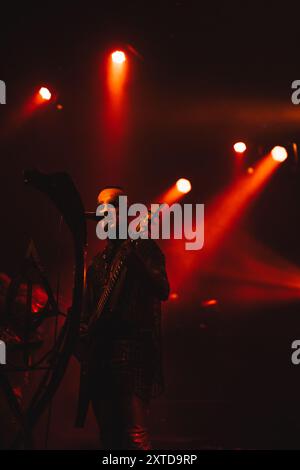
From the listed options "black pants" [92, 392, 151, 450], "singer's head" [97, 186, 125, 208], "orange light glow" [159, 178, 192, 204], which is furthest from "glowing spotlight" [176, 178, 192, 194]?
"black pants" [92, 392, 151, 450]

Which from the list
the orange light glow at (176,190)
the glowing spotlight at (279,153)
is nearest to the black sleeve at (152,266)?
the orange light glow at (176,190)

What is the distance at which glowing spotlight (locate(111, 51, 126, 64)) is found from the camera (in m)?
5.71

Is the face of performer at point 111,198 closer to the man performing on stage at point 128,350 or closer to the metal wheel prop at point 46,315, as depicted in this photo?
the man performing on stage at point 128,350

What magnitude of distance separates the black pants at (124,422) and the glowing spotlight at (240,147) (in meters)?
5.93

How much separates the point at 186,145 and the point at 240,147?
0.91m

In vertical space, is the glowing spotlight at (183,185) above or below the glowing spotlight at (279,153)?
below

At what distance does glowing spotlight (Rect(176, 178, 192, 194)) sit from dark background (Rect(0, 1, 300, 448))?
0.14 meters

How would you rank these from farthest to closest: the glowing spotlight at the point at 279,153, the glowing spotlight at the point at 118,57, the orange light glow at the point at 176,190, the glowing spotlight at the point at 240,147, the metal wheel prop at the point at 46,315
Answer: the orange light glow at the point at 176,190 → the glowing spotlight at the point at 240,147 → the glowing spotlight at the point at 279,153 → the glowing spotlight at the point at 118,57 → the metal wheel prop at the point at 46,315

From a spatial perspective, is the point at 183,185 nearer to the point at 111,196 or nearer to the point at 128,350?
the point at 111,196

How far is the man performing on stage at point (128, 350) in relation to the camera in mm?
2170

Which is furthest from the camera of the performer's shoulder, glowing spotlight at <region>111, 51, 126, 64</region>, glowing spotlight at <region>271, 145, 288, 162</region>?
glowing spotlight at <region>271, 145, 288, 162</region>

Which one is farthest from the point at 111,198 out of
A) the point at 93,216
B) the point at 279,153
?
the point at 279,153

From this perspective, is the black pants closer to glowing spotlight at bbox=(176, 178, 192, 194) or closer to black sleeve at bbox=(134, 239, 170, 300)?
black sleeve at bbox=(134, 239, 170, 300)
